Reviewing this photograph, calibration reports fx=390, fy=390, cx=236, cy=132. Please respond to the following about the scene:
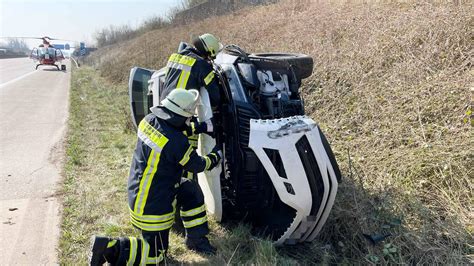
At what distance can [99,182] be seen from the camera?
203 inches

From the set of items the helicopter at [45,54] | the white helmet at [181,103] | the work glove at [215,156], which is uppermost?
the white helmet at [181,103]

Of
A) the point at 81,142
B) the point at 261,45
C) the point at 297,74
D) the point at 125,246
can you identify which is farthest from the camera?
the point at 261,45

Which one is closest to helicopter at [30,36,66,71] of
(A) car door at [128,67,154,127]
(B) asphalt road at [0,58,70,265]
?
(B) asphalt road at [0,58,70,265]

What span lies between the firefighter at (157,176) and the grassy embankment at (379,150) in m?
0.41

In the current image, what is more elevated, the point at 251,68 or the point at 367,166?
the point at 251,68

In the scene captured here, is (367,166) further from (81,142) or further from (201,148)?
(81,142)

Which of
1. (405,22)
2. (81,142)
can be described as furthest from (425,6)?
(81,142)

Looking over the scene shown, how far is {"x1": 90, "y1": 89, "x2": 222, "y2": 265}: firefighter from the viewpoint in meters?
3.05

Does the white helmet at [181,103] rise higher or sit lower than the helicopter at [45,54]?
higher

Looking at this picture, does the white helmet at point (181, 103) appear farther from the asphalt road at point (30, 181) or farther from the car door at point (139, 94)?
the car door at point (139, 94)

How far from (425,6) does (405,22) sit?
0.61m

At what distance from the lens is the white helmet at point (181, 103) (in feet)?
9.94

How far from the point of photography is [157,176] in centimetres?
312

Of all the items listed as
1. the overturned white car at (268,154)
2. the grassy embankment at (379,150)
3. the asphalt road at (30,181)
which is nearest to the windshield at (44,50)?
the asphalt road at (30,181)
